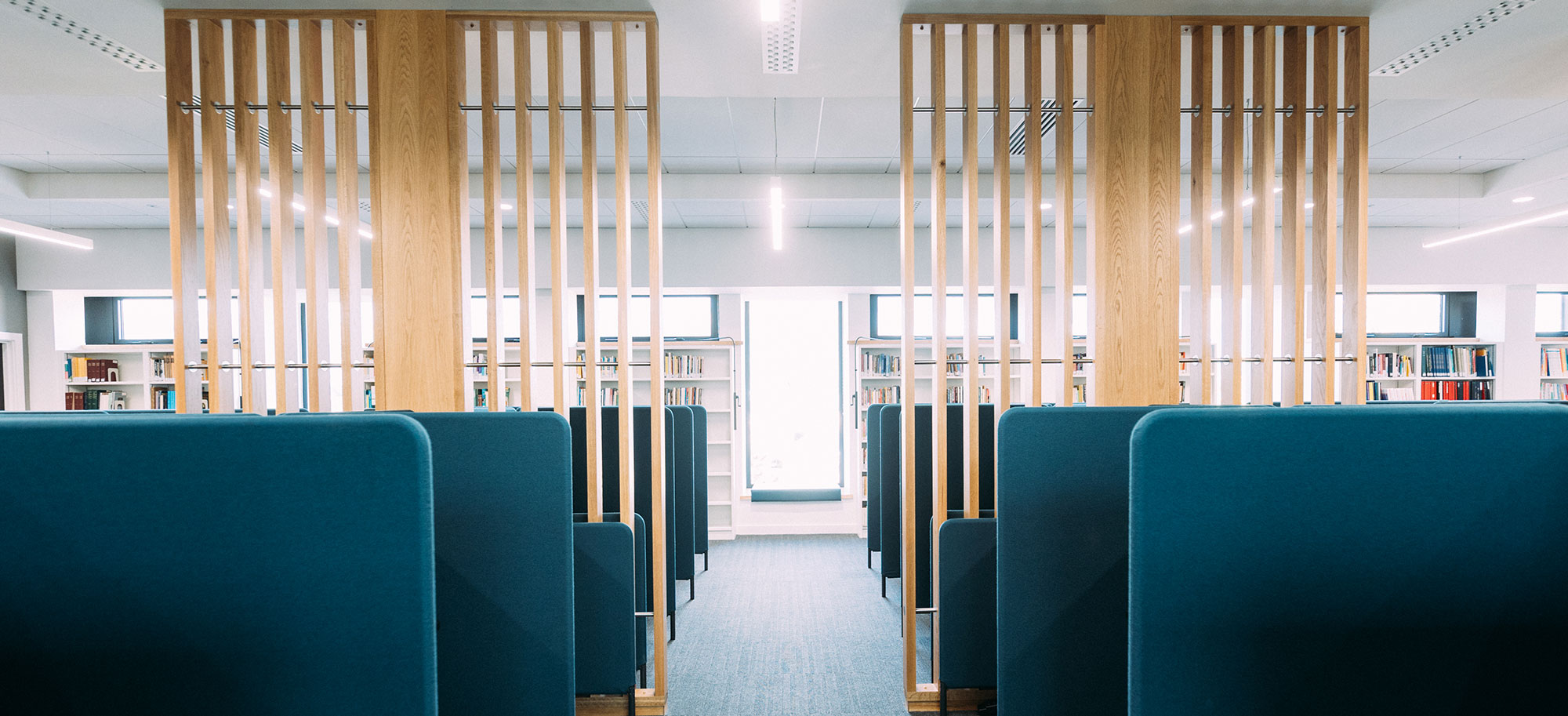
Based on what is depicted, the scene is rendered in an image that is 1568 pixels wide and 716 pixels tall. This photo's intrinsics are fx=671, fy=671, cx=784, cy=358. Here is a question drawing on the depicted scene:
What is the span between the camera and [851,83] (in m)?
3.46

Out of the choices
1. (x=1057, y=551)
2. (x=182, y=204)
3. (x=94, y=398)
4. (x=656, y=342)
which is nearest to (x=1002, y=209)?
(x=656, y=342)

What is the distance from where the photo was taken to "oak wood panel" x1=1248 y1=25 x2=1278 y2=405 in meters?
2.94

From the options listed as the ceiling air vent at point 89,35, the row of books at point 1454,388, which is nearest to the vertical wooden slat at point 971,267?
the ceiling air vent at point 89,35

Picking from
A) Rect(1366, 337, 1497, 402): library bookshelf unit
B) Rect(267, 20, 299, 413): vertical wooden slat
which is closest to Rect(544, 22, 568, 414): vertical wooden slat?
Rect(267, 20, 299, 413): vertical wooden slat

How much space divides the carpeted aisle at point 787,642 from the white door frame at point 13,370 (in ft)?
25.3

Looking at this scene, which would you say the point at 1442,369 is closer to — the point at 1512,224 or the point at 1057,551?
the point at 1512,224

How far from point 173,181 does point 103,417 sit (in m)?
2.78

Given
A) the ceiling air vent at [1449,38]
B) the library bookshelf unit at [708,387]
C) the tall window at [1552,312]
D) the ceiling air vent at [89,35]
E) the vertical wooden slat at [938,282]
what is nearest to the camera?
the ceiling air vent at [89,35]

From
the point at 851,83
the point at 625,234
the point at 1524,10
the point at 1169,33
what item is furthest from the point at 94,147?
the point at 1524,10

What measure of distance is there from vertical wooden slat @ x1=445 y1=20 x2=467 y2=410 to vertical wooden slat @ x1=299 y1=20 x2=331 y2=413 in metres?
0.53

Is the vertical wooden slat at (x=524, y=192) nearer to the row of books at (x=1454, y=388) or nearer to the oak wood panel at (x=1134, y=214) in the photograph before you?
the oak wood panel at (x=1134, y=214)

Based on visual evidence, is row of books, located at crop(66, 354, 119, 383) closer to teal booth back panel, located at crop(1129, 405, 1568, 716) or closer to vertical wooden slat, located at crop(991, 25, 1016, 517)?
vertical wooden slat, located at crop(991, 25, 1016, 517)

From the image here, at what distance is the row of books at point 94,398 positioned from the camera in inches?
278

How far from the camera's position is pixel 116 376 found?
7082 mm
